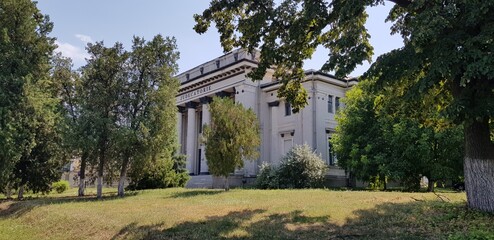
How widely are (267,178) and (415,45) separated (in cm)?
2318

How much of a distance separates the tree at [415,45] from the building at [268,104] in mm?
21243

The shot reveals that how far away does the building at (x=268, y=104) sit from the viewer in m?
37.5

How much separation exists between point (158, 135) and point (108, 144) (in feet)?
10.2

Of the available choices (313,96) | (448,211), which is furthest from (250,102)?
(448,211)

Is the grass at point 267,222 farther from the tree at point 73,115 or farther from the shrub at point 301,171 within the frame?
the shrub at point 301,171

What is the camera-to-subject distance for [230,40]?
46.7ft

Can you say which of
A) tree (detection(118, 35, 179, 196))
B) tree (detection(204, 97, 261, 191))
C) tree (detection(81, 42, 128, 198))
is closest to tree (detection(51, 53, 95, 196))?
tree (detection(81, 42, 128, 198))

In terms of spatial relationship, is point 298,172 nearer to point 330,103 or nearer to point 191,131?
point 330,103

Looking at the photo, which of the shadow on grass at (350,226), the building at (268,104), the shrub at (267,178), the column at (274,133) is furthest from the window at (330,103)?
the shadow on grass at (350,226)

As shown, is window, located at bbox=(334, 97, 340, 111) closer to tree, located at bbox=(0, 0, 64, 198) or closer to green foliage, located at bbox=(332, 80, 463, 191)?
green foliage, located at bbox=(332, 80, 463, 191)

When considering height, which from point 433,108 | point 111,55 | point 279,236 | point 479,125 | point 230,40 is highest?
point 111,55

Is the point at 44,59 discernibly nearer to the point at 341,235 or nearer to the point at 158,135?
the point at 158,135

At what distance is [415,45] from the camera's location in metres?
8.34

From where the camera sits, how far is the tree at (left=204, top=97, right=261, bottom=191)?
24.0 metres
